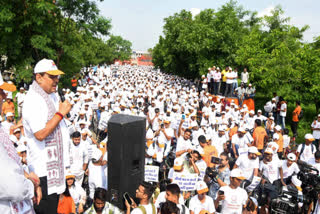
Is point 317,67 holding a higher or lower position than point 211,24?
lower

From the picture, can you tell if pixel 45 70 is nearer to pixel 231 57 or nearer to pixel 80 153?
pixel 80 153

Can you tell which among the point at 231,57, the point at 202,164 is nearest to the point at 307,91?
the point at 231,57

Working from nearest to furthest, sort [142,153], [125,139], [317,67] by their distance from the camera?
[125,139], [142,153], [317,67]

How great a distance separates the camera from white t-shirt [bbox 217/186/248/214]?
4.05m

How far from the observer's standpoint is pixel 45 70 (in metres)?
2.40

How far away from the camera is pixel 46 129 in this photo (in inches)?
91.0

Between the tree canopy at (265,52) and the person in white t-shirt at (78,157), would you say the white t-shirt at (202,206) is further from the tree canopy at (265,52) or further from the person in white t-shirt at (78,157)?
the tree canopy at (265,52)

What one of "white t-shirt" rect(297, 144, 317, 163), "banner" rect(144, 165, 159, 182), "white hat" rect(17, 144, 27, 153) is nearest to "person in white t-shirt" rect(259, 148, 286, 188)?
"white t-shirt" rect(297, 144, 317, 163)

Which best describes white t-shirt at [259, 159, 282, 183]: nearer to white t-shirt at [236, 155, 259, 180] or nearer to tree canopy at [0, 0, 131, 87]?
white t-shirt at [236, 155, 259, 180]

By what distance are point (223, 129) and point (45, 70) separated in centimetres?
564

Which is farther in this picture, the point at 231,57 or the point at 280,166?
the point at 231,57

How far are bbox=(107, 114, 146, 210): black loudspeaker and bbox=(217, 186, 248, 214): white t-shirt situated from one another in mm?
1482

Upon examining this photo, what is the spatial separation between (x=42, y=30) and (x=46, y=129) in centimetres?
1295

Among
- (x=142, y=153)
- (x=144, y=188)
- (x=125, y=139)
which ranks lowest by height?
(x=144, y=188)
